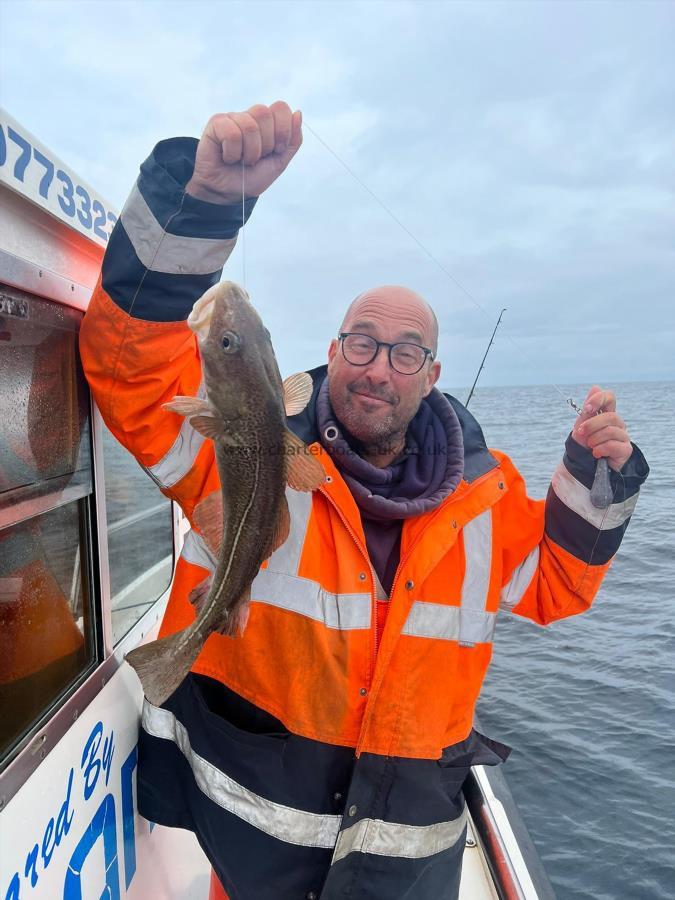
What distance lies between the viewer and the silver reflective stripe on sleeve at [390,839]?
2709 mm

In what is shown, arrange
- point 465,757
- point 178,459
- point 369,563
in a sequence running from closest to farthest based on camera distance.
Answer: point 178,459, point 369,563, point 465,757

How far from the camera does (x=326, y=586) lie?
2.82 metres

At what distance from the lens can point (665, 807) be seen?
21.3 feet

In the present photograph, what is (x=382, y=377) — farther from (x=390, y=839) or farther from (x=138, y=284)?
(x=390, y=839)

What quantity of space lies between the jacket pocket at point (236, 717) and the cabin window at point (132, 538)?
61 cm

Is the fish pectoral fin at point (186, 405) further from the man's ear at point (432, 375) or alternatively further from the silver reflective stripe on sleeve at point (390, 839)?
the silver reflective stripe on sleeve at point (390, 839)

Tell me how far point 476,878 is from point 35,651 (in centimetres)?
319

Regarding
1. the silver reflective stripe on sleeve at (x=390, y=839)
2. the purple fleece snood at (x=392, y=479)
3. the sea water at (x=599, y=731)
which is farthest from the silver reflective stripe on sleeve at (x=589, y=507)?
the sea water at (x=599, y=731)

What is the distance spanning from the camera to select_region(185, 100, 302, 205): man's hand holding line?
2.25 metres

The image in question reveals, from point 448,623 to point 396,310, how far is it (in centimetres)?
161

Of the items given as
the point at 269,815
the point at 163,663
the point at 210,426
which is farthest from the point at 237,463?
the point at 269,815

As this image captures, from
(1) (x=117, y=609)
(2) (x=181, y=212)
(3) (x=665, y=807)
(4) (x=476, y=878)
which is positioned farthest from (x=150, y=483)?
(3) (x=665, y=807)

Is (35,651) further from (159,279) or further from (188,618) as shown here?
(159,279)

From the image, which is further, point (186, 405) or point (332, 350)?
point (332, 350)
